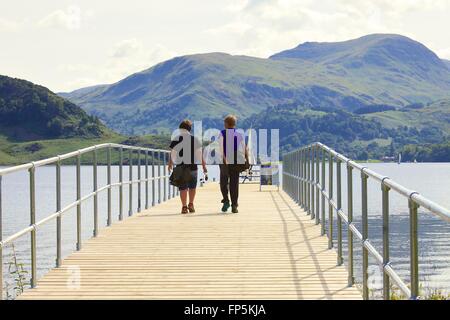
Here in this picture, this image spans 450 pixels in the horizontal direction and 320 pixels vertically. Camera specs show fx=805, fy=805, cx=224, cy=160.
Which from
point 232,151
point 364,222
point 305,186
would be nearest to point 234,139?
point 232,151

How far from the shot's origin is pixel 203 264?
8.57m

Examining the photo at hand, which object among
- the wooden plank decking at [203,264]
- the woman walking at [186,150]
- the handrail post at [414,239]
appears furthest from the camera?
the woman walking at [186,150]

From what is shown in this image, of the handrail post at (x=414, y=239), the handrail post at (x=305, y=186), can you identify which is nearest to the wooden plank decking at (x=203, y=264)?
the handrail post at (x=305, y=186)

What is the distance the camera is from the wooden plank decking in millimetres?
7000

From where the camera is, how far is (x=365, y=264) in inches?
272

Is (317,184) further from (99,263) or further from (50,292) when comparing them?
(50,292)

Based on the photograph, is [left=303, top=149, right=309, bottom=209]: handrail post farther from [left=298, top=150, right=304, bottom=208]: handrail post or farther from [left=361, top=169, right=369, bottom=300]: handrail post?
[left=361, top=169, right=369, bottom=300]: handrail post

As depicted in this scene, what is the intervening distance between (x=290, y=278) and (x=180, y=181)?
281 inches

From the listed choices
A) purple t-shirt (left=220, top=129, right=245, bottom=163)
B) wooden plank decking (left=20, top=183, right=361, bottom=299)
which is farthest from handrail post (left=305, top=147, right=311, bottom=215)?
wooden plank decking (left=20, top=183, right=361, bottom=299)

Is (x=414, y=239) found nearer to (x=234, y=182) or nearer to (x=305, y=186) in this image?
(x=234, y=182)

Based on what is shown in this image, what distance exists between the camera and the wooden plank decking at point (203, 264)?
23.0 ft

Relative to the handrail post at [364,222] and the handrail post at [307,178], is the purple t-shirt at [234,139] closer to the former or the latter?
the handrail post at [307,178]
